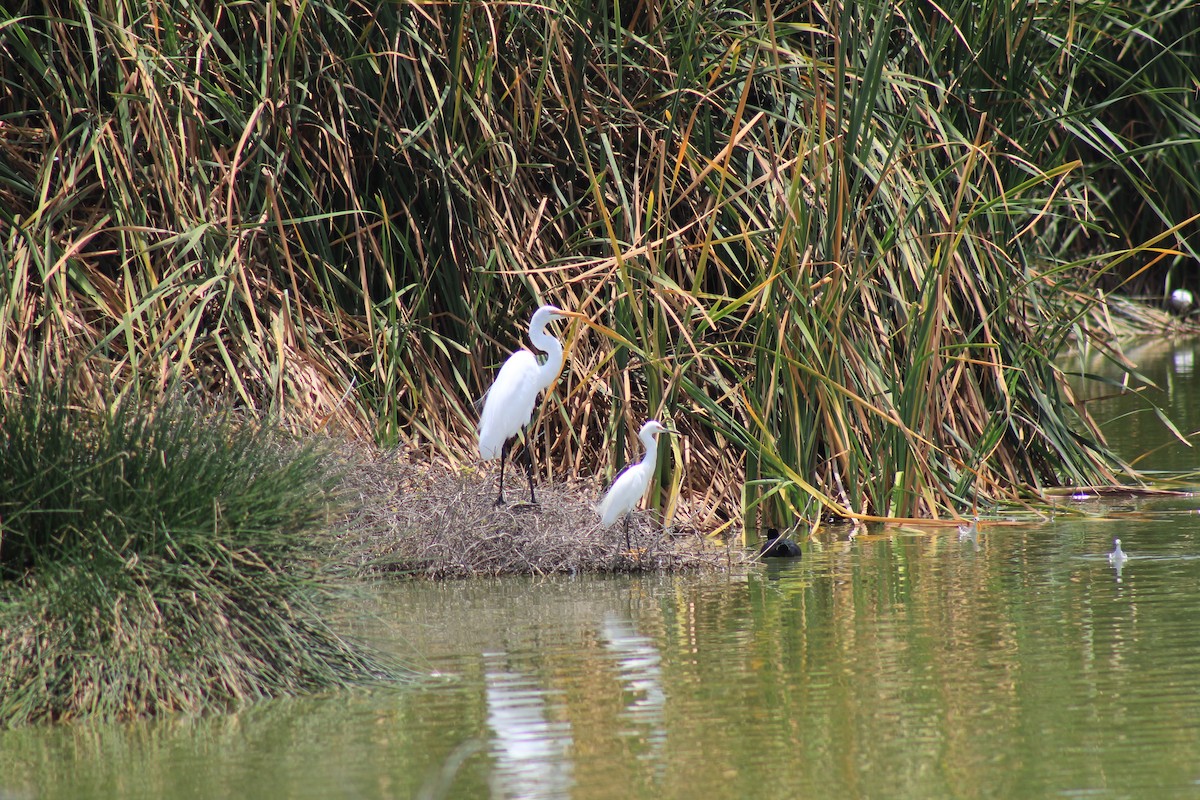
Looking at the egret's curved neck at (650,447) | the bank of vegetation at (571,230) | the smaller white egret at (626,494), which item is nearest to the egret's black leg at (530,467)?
the bank of vegetation at (571,230)

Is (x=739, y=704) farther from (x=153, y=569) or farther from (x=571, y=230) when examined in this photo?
(x=571, y=230)

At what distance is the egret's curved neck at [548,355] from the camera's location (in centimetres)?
872

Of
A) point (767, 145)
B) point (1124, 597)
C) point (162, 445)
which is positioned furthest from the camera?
point (767, 145)

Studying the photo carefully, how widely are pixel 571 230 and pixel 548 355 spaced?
68.6 inches

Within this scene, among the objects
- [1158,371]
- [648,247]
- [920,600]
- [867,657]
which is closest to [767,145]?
[648,247]

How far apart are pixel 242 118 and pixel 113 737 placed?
5.00 m

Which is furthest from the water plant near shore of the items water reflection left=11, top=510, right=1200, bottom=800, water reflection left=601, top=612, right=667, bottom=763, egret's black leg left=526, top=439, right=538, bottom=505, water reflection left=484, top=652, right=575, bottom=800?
egret's black leg left=526, top=439, right=538, bottom=505

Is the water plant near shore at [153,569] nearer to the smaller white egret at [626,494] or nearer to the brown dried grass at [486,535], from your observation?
the brown dried grass at [486,535]

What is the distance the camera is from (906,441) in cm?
950

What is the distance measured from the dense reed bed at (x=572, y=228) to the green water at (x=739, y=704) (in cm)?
172

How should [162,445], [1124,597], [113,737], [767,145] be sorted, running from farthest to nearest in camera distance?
[767,145]
[1124,597]
[162,445]
[113,737]

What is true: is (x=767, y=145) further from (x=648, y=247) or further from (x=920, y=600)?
(x=920, y=600)

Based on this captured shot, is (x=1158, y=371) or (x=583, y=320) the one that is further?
(x=1158, y=371)

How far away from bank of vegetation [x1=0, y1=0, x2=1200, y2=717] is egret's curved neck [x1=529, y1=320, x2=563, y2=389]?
1.76 feet
